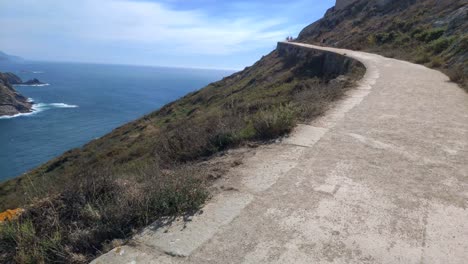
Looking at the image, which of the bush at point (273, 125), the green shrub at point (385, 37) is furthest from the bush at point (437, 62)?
the bush at point (273, 125)

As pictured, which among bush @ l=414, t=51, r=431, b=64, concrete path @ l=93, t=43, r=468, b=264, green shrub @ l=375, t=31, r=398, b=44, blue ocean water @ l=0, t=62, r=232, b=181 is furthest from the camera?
blue ocean water @ l=0, t=62, r=232, b=181

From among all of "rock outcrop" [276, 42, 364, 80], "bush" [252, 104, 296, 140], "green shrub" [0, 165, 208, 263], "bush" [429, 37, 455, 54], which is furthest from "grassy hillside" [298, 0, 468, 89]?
"green shrub" [0, 165, 208, 263]

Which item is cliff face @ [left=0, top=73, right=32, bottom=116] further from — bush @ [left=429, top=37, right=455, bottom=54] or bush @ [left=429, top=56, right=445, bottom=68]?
bush @ [left=429, top=56, right=445, bottom=68]

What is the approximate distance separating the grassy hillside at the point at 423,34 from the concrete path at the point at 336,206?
7.15 m

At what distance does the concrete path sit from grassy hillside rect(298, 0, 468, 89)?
7.15 metres

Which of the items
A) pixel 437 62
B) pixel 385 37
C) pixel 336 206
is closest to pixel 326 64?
pixel 385 37

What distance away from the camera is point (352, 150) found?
16.3ft

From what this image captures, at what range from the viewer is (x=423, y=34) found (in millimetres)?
22781

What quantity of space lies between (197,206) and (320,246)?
128 cm

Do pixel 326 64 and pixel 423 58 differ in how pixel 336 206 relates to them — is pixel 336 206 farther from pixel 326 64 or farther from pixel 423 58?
pixel 326 64

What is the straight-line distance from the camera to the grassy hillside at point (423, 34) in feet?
49.6

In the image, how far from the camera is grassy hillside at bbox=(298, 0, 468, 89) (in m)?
15.1

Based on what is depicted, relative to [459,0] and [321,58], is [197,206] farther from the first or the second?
[459,0]

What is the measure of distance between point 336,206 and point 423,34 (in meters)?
23.8
